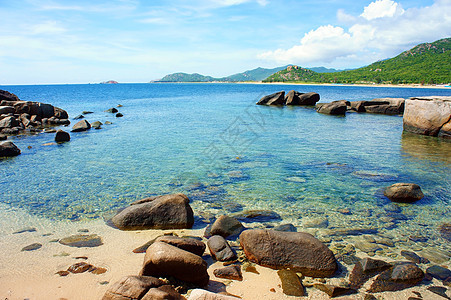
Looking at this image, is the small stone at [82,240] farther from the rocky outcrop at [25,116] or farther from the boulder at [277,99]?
the boulder at [277,99]

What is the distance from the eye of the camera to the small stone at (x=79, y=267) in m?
6.09

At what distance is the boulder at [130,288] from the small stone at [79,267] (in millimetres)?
1387

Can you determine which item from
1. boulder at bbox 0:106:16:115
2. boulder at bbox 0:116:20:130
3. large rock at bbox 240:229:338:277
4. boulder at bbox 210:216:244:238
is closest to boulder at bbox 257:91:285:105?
boulder at bbox 0:106:16:115

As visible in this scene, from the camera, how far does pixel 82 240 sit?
743 centimetres

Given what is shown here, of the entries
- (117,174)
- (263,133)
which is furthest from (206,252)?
(263,133)

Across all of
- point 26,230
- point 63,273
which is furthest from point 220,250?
point 26,230

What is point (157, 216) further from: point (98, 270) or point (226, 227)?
point (98, 270)

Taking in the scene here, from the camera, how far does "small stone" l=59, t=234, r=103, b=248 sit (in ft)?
23.7

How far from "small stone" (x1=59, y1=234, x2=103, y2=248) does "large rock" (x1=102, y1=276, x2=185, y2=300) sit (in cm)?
253

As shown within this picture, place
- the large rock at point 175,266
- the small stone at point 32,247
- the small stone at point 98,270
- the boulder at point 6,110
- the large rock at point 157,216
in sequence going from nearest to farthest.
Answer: the large rock at point 175,266 < the small stone at point 98,270 < the small stone at point 32,247 < the large rock at point 157,216 < the boulder at point 6,110

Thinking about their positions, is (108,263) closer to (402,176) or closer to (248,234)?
(248,234)

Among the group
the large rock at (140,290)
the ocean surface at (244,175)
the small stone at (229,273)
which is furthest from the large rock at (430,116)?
the large rock at (140,290)

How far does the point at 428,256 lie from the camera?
6.75 m

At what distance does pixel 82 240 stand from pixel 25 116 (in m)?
26.8
